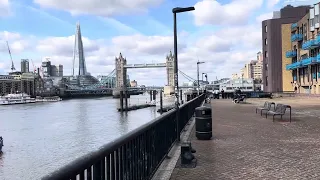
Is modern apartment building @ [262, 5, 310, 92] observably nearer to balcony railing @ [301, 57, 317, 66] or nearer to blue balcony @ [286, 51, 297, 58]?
blue balcony @ [286, 51, 297, 58]

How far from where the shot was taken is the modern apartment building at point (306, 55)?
55656 millimetres

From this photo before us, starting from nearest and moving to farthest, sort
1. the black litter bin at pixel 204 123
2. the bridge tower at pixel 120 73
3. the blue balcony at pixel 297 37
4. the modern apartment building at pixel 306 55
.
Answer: the black litter bin at pixel 204 123 → the modern apartment building at pixel 306 55 → the blue balcony at pixel 297 37 → the bridge tower at pixel 120 73

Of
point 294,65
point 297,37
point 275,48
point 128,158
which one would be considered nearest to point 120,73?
point 275,48

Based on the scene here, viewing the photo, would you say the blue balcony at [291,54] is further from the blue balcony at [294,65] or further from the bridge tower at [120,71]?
the bridge tower at [120,71]

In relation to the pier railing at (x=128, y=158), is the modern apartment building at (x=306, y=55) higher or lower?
higher

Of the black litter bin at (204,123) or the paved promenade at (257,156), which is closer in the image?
the paved promenade at (257,156)

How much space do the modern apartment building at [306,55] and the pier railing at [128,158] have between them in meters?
50.7

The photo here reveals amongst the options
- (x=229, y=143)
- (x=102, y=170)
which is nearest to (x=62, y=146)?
(x=229, y=143)

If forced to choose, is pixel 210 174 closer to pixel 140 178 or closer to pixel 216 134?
pixel 140 178

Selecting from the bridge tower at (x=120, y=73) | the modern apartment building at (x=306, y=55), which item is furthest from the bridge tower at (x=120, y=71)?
the modern apartment building at (x=306, y=55)

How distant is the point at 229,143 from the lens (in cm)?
1061

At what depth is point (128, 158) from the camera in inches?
206

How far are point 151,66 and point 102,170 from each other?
16240 centimetres

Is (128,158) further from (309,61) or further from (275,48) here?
(275,48)
